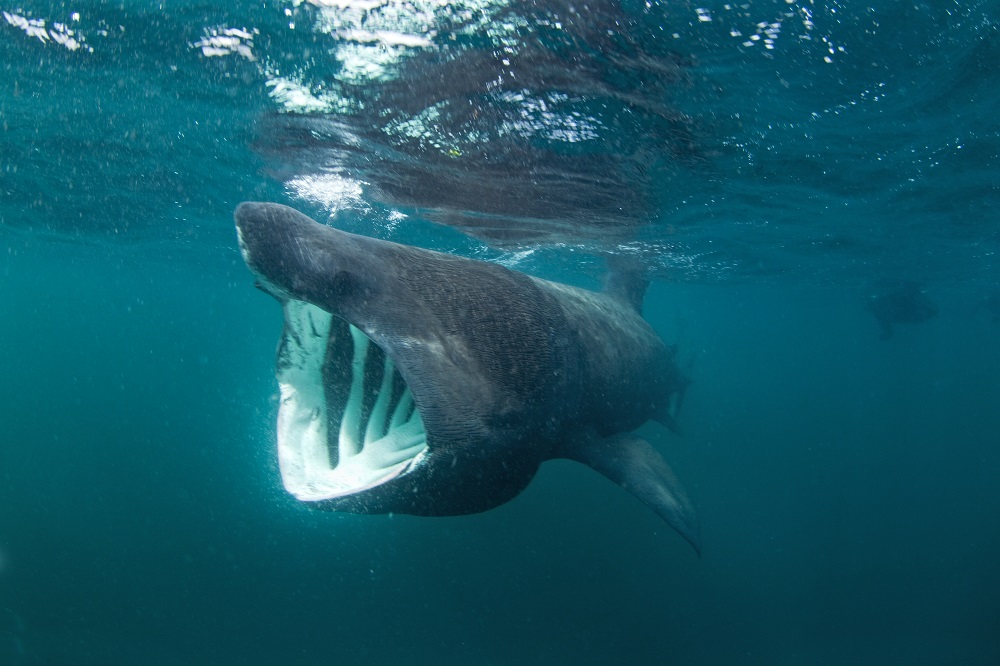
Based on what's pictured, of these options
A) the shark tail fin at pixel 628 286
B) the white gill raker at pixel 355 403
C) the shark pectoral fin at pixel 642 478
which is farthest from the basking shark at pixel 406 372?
the shark tail fin at pixel 628 286

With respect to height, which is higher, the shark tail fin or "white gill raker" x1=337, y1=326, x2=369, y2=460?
"white gill raker" x1=337, y1=326, x2=369, y2=460

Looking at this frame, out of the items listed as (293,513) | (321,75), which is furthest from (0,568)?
(321,75)

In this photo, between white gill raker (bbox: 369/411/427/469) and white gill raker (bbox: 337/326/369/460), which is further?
white gill raker (bbox: 337/326/369/460)

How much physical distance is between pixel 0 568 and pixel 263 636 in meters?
8.60

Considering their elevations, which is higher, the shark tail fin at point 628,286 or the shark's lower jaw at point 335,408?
the shark's lower jaw at point 335,408

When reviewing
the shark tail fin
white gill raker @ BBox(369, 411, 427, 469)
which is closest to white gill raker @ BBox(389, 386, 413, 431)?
white gill raker @ BBox(369, 411, 427, 469)

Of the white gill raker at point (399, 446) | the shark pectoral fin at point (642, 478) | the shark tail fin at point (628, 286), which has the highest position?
the white gill raker at point (399, 446)

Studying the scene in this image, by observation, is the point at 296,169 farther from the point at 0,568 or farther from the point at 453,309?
the point at 0,568

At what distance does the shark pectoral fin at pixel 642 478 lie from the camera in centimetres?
450

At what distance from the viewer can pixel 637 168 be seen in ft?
31.7

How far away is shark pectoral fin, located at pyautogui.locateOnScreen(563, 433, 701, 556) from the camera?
14.8 ft

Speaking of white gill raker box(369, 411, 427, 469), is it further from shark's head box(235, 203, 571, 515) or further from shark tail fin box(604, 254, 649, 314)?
shark tail fin box(604, 254, 649, 314)

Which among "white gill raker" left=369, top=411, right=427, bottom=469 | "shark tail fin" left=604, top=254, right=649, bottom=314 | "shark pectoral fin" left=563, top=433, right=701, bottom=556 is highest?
"white gill raker" left=369, top=411, right=427, bottom=469

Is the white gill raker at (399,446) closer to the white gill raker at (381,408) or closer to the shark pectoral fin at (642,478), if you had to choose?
the white gill raker at (381,408)
